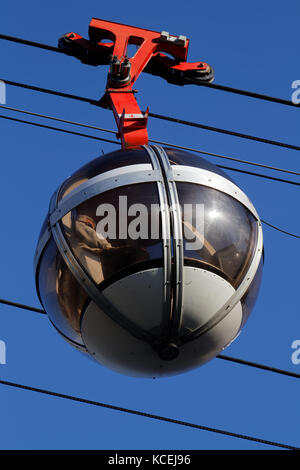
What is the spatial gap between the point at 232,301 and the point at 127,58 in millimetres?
2638

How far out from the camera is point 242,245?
5828 mm

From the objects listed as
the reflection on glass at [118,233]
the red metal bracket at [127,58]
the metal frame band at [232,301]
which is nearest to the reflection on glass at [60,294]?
the reflection on glass at [118,233]

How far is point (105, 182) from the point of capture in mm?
5828

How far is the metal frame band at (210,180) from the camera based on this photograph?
19.3 ft

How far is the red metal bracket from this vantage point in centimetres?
730

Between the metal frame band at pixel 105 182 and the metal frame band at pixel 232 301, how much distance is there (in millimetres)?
822

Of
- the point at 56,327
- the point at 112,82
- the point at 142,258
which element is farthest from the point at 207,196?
the point at 112,82

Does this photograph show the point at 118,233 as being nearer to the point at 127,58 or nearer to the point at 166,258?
the point at 166,258

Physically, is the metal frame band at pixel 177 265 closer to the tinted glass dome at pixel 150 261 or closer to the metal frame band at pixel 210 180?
the tinted glass dome at pixel 150 261

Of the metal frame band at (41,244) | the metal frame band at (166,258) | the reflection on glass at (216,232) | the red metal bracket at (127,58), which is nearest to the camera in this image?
the metal frame band at (166,258)

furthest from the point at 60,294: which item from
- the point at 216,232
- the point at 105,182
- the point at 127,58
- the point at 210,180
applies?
the point at 127,58
